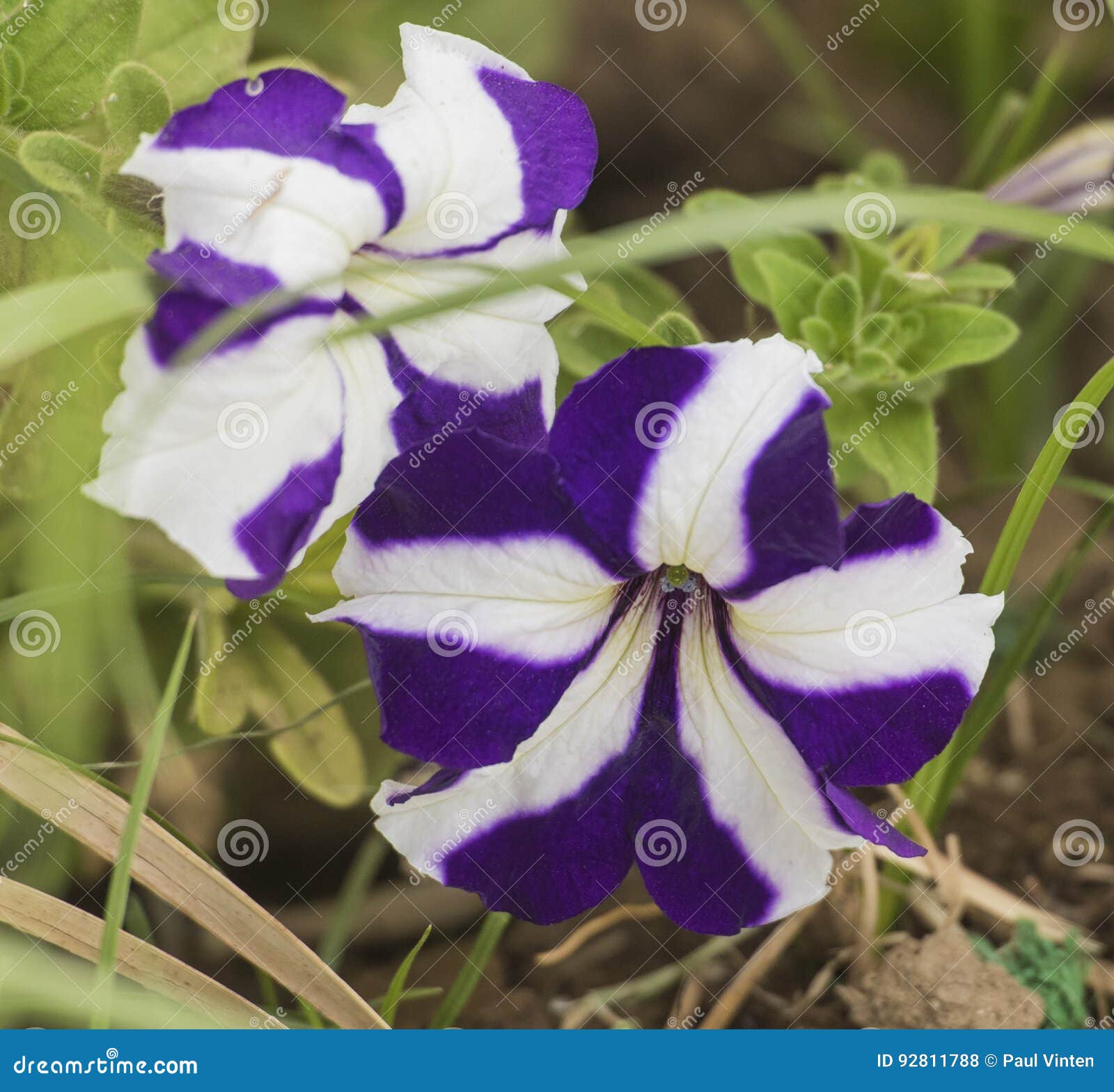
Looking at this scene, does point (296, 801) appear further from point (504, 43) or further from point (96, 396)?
point (504, 43)

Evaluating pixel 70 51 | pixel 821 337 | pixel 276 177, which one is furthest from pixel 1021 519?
pixel 70 51

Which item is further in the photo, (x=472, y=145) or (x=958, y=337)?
(x=958, y=337)

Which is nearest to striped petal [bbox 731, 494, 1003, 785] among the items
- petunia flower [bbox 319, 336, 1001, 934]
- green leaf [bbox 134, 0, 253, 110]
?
petunia flower [bbox 319, 336, 1001, 934]

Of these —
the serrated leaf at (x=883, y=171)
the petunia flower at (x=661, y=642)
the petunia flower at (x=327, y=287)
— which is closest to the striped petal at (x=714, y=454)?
the petunia flower at (x=661, y=642)

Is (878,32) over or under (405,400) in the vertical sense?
over

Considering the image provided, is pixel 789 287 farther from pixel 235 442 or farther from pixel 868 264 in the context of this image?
pixel 235 442

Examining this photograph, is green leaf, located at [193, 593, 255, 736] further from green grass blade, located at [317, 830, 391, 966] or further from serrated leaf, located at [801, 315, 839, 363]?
serrated leaf, located at [801, 315, 839, 363]

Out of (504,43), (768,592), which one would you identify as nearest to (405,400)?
(768,592)
